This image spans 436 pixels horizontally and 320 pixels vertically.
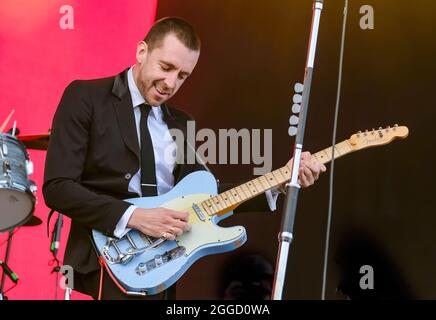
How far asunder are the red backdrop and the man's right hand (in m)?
0.81

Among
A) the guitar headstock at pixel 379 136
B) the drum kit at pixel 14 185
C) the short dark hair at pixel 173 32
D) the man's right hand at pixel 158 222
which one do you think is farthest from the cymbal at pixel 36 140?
the guitar headstock at pixel 379 136

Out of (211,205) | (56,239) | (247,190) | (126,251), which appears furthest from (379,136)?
(56,239)

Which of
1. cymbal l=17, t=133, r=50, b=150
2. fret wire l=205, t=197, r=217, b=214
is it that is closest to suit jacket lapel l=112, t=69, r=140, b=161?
fret wire l=205, t=197, r=217, b=214

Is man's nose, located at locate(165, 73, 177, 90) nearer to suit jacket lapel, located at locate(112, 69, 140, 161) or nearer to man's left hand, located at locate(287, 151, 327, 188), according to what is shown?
suit jacket lapel, located at locate(112, 69, 140, 161)

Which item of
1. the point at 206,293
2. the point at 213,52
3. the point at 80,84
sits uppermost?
the point at 213,52

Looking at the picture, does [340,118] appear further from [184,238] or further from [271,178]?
[184,238]

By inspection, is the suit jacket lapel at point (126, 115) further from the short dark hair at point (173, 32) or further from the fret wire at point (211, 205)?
the fret wire at point (211, 205)

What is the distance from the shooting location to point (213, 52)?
3.72 m

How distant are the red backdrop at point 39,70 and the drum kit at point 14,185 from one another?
192 millimetres

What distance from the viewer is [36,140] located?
3.43 meters

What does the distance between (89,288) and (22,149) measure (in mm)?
747

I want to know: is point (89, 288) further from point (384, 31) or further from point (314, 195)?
point (384, 31)
